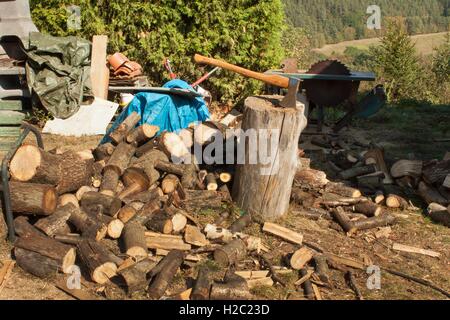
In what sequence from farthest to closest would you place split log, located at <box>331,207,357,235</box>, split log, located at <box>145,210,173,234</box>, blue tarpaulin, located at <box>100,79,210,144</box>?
blue tarpaulin, located at <box>100,79,210,144</box> < split log, located at <box>331,207,357,235</box> < split log, located at <box>145,210,173,234</box>

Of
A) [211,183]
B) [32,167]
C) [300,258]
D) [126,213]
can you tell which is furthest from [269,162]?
[32,167]

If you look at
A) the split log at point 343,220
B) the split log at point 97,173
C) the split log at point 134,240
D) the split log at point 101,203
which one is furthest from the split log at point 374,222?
the split log at point 97,173

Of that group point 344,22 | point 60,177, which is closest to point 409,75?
point 60,177

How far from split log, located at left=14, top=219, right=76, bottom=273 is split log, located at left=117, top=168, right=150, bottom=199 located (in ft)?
4.22

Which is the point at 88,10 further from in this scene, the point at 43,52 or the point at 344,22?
the point at 344,22

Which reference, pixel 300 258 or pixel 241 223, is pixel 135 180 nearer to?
pixel 241 223

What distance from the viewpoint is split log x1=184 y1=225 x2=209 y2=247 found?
5100 mm

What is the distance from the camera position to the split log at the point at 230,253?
4824 mm

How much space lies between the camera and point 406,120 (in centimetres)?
1055

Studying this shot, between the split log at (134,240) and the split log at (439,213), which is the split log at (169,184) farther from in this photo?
the split log at (439,213)

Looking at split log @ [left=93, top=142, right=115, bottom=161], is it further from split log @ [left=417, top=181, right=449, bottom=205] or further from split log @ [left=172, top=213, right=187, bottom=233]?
split log @ [left=417, top=181, right=449, bottom=205]

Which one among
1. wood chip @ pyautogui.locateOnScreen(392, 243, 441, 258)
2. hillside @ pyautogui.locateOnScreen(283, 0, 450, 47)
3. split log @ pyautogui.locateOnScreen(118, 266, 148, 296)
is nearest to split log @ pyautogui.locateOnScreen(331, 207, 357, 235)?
wood chip @ pyautogui.locateOnScreen(392, 243, 441, 258)

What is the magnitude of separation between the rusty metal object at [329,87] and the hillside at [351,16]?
152ft

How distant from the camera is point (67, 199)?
18.4 ft
